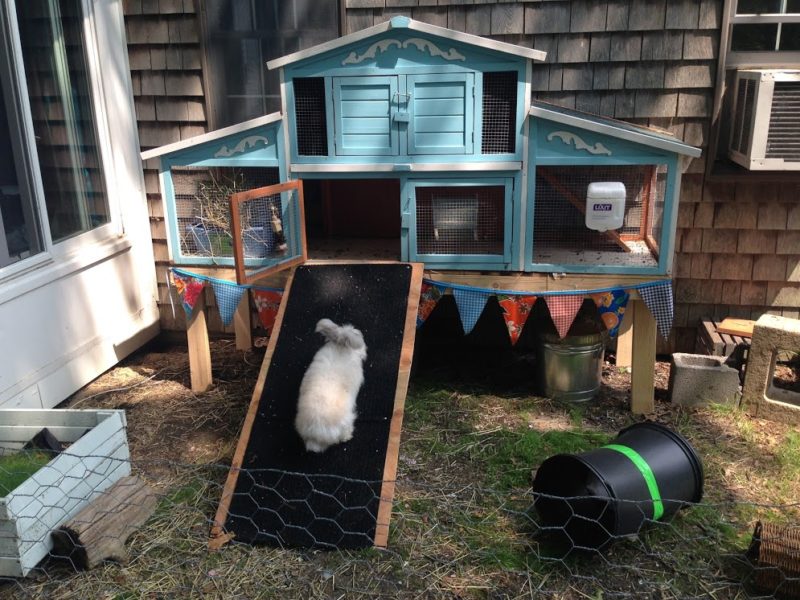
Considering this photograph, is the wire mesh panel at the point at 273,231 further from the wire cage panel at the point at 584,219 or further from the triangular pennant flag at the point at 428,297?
the wire cage panel at the point at 584,219

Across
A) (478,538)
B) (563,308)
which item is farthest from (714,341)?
(478,538)

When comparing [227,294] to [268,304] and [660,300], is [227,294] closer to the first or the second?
[268,304]

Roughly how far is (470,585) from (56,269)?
9.92 ft

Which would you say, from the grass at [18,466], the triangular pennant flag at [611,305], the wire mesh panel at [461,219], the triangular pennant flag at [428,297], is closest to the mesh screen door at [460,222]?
the wire mesh panel at [461,219]

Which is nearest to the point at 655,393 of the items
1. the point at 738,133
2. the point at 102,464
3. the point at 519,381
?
the point at 519,381

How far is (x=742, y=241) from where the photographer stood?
15.0 feet

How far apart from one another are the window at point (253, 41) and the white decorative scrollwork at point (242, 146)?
96 cm

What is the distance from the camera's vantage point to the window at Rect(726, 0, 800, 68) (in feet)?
13.9

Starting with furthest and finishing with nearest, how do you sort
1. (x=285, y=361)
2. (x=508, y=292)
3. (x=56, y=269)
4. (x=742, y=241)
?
(x=742, y=241), (x=56, y=269), (x=508, y=292), (x=285, y=361)

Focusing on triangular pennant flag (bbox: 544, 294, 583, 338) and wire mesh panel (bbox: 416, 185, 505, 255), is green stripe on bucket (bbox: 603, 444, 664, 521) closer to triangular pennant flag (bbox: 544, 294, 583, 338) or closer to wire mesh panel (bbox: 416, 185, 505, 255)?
triangular pennant flag (bbox: 544, 294, 583, 338)

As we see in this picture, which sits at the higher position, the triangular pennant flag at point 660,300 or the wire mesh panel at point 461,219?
the wire mesh panel at point 461,219

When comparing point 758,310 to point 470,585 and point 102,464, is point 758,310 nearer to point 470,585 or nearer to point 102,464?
point 470,585

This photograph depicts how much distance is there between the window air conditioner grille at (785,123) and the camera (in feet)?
12.9

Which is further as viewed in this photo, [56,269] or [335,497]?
[56,269]
